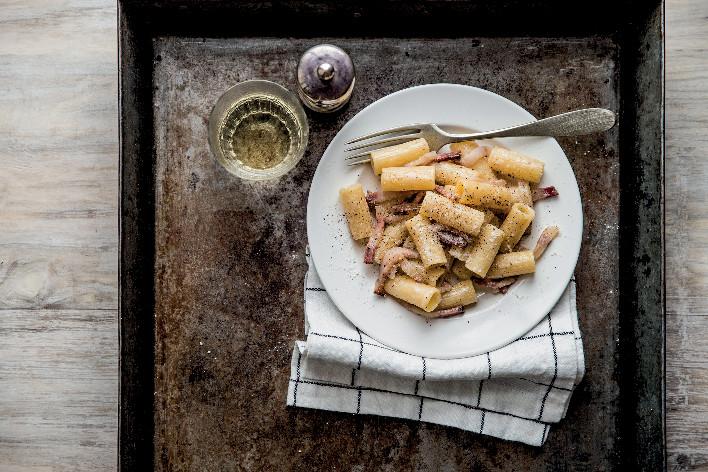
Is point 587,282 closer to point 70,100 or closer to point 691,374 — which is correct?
point 691,374

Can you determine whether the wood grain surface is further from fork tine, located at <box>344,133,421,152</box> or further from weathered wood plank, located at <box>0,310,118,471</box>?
fork tine, located at <box>344,133,421,152</box>

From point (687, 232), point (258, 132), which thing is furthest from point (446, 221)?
point (687, 232)

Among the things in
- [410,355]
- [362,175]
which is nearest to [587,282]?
[410,355]

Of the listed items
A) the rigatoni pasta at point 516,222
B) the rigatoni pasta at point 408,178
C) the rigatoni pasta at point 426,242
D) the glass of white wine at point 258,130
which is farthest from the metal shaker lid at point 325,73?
the rigatoni pasta at point 516,222

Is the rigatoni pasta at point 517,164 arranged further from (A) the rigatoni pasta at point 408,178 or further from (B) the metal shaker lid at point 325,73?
(B) the metal shaker lid at point 325,73

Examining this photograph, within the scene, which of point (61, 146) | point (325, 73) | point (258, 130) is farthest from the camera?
point (61, 146)

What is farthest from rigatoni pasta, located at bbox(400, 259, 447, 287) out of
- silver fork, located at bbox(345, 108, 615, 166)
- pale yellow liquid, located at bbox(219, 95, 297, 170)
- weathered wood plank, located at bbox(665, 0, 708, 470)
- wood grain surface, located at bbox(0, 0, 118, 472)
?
wood grain surface, located at bbox(0, 0, 118, 472)

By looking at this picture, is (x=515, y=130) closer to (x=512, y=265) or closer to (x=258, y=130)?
(x=512, y=265)
